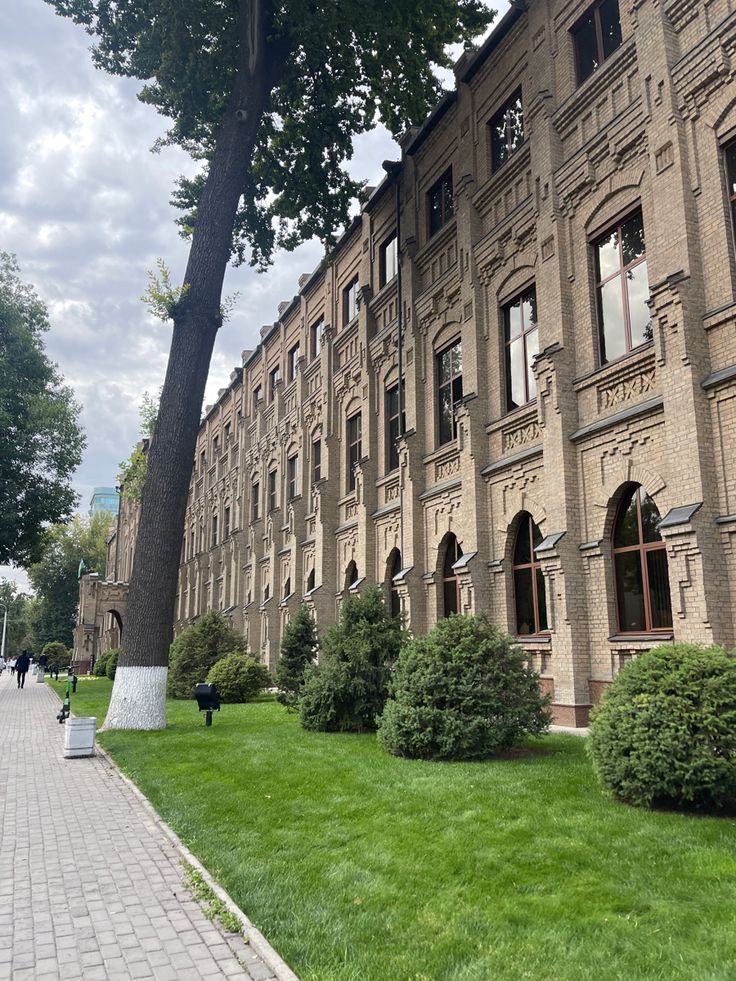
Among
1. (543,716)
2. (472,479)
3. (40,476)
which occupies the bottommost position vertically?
(543,716)

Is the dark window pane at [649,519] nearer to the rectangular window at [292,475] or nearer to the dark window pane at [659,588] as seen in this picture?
the dark window pane at [659,588]

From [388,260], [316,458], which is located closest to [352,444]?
[316,458]

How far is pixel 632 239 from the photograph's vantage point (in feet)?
41.8

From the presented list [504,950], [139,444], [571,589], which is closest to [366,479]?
[571,589]

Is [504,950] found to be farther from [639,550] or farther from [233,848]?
[639,550]

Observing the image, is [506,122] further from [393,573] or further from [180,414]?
[393,573]

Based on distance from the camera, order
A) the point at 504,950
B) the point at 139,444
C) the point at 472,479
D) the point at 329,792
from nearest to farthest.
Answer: the point at 504,950
the point at 329,792
the point at 472,479
the point at 139,444

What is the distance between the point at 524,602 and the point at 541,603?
0.59 m

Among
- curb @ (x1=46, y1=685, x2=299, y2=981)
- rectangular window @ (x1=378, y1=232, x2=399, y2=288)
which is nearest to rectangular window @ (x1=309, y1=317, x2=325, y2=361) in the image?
rectangular window @ (x1=378, y1=232, x2=399, y2=288)

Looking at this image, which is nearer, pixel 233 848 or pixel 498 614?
pixel 233 848

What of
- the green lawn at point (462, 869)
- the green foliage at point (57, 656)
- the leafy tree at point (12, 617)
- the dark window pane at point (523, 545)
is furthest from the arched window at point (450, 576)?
the leafy tree at point (12, 617)

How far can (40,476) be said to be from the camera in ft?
105

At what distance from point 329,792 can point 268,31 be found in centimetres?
1669

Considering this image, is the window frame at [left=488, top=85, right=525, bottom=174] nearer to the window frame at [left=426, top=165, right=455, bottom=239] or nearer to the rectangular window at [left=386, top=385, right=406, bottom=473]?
the window frame at [left=426, top=165, right=455, bottom=239]
